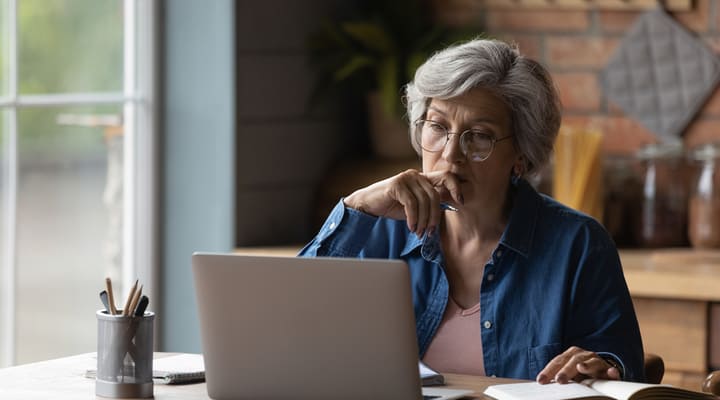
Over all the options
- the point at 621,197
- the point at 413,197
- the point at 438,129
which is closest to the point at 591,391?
the point at 413,197

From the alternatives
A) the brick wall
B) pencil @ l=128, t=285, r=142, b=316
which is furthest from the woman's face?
the brick wall

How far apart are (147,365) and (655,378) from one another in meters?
0.99

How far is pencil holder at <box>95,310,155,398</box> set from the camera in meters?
1.93

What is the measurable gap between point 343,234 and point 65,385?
2.09 ft

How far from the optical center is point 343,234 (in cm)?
241

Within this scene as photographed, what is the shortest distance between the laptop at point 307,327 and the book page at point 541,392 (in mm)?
186

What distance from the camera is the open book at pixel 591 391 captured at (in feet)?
6.03

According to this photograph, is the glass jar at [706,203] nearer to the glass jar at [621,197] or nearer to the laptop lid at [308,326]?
the glass jar at [621,197]

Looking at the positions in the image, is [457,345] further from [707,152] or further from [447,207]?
[707,152]

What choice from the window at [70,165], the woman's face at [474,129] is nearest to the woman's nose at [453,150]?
the woman's face at [474,129]

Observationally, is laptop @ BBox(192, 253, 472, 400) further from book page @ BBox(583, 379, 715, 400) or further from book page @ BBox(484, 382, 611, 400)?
book page @ BBox(583, 379, 715, 400)

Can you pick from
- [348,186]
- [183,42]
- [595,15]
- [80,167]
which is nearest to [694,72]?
[595,15]

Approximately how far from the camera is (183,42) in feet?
12.2

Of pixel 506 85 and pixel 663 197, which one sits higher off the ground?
pixel 506 85
